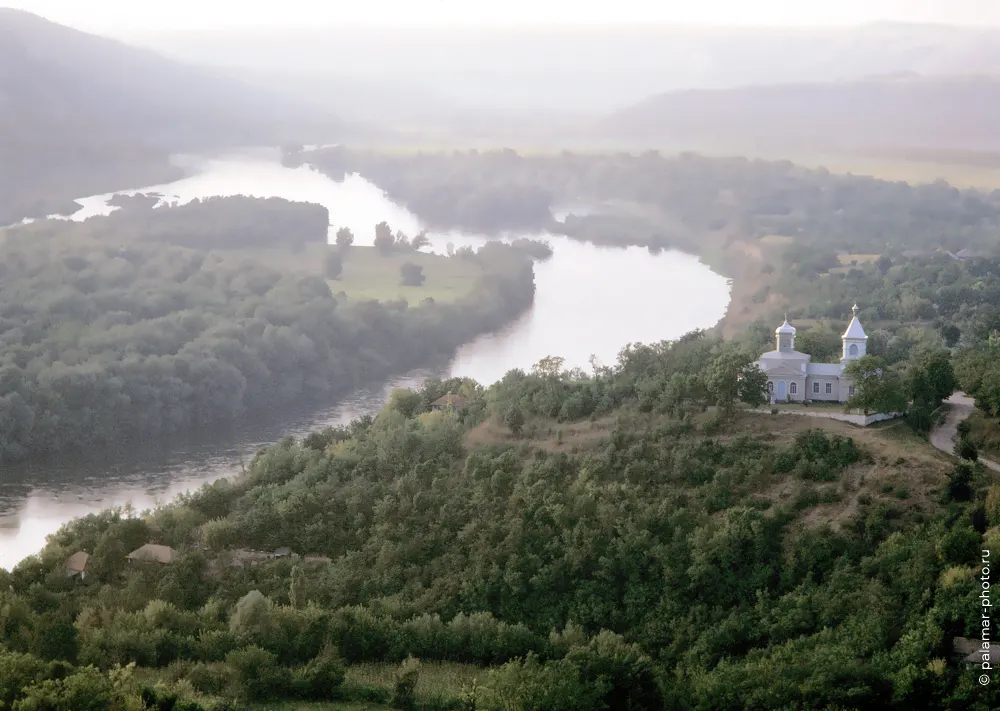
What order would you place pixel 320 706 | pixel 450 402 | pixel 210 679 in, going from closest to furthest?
pixel 320 706 < pixel 210 679 < pixel 450 402

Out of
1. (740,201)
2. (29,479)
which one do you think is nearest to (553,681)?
(29,479)

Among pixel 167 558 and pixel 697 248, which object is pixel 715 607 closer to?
pixel 167 558

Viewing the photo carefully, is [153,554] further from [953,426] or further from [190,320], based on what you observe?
[190,320]

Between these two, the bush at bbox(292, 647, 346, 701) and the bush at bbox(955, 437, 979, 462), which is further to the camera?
the bush at bbox(955, 437, 979, 462)

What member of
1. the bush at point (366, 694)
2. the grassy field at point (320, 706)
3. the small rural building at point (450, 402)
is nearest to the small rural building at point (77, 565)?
the grassy field at point (320, 706)

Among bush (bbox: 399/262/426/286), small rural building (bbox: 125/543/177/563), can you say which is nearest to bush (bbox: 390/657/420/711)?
small rural building (bbox: 125/543/177/563)

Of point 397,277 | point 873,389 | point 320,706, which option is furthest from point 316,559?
point 397,277

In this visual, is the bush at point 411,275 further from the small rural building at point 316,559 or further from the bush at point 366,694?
the bush at point 366,694

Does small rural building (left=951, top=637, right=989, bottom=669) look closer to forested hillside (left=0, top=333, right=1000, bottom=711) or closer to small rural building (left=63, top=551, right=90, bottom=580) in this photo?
forested hillside (left=0, top=333, right=1000, bottom=711)
